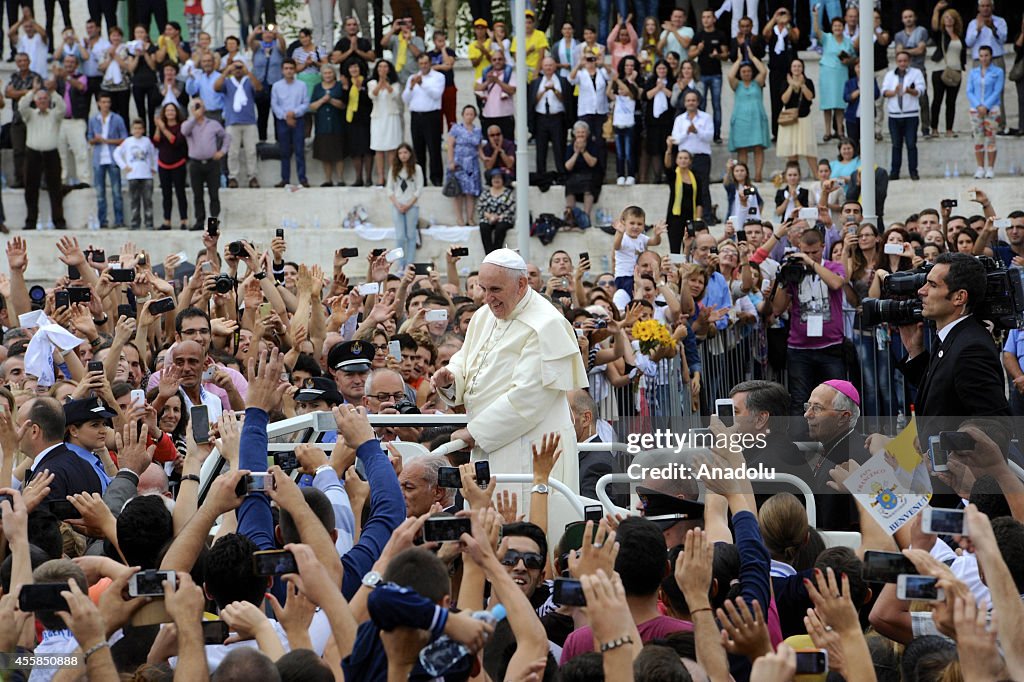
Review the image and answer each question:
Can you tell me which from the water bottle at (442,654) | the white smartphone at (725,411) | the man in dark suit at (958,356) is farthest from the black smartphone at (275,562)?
the man in dark suit at (958,356)

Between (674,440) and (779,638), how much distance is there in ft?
7.18

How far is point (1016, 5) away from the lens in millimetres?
22828

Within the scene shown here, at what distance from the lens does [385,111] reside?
21.1 meters

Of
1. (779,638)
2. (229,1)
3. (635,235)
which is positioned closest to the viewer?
(779,638)

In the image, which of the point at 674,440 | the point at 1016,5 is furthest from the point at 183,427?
the point at 1016,5

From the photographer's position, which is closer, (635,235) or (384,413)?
(384,413)

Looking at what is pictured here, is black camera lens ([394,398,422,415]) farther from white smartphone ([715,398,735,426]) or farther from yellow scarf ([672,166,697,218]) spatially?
yellow scarf ([672,166,697,218])

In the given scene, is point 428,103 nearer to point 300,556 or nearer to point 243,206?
point 243,206

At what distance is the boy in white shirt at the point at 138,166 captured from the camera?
850 inches

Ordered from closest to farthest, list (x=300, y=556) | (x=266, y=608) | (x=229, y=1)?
(x=300, y=556), (x=266, y=608), (x=229, y=1)

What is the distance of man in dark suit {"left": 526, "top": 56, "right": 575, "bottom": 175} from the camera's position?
20.8m

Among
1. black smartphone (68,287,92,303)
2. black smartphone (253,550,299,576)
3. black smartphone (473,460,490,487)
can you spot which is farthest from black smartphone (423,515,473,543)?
black smartphone (68,287,92,303)

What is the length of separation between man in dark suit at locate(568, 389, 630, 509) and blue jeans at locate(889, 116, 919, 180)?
1226cm

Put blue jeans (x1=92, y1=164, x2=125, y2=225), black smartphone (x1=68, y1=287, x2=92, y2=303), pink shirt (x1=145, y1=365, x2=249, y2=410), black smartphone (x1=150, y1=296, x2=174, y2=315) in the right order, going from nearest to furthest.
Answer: pink shirt (x1=145, y1=365, x2=249, y2=410), black smartphone (x1=150, y1=296, x2=174, y2=315), black smartphone (x1=68, y1=287, x2=92, y2=303), blue jeans (x1=92, y1=164, x2=125, y2=225)
